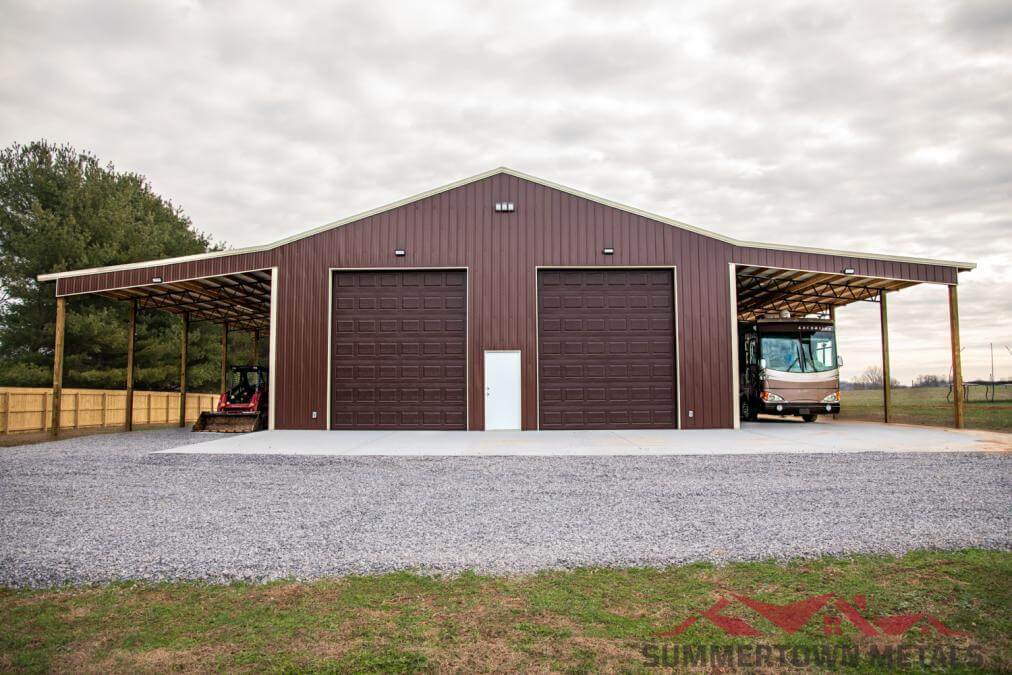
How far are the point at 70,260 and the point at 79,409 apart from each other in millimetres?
5670

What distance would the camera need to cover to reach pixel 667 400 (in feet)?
55.7

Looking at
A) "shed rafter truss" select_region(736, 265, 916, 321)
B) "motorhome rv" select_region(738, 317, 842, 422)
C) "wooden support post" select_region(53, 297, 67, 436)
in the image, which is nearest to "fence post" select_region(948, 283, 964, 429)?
"shed rafter truss" select_region(736, 265, 916, 321)

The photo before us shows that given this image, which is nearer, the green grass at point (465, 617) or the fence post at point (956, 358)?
the green grass at point (465, 617)

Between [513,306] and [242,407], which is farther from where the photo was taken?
[242,407]

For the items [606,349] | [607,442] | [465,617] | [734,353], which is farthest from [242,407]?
[465,617]

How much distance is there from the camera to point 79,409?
21.1 m

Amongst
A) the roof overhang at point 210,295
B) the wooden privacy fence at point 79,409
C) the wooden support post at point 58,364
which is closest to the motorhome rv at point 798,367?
the roof overhang at point 210,295

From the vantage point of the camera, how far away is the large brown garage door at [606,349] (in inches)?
666

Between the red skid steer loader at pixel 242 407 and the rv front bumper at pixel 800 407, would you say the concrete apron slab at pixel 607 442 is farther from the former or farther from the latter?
the rv front bumper at pixel 800 407

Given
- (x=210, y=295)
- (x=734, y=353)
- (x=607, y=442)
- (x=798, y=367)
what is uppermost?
(x=210, y=295)

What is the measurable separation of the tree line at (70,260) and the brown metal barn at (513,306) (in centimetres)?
788

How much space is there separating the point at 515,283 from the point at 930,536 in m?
12.3

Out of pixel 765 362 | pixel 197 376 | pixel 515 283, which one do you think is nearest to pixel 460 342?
pixel 515 283

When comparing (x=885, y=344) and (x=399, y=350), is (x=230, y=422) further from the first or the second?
(x=885, y=344)
